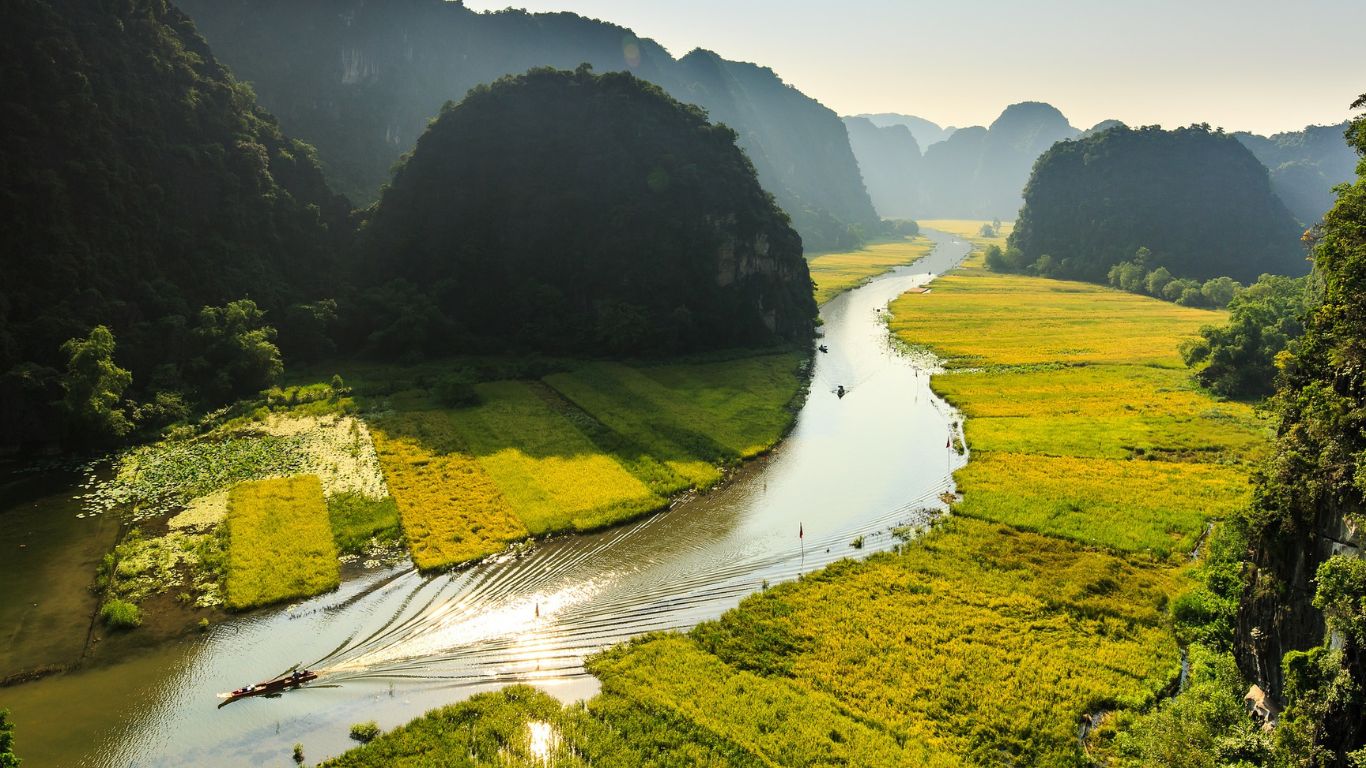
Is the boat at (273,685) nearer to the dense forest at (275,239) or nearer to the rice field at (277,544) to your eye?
the rice field at (277,544)

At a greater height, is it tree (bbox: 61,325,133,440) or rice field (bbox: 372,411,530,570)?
tree (bbox: 61,325,133,440)

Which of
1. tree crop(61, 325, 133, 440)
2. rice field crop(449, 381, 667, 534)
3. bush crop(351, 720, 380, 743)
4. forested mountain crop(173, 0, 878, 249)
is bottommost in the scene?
bush crop(351, 720, 380, 743)

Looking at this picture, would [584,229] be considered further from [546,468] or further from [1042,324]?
[1042,324]

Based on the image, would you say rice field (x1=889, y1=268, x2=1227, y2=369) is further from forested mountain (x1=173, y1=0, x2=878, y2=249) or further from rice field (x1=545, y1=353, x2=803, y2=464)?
forested mountain (x1=173, y1=0, x2=878, y2=249)

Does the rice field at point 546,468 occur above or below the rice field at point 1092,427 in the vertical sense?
Answer: above

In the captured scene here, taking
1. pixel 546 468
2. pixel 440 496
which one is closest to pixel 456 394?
pixel 546 468

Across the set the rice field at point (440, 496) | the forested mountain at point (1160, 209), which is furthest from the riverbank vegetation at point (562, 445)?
the forested mountain at point (1160, 209)

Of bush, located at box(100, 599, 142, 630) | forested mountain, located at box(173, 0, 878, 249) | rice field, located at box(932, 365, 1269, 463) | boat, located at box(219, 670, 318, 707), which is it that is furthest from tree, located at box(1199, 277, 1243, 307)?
forested mountain, located at box(173, 0, 878, 249)
